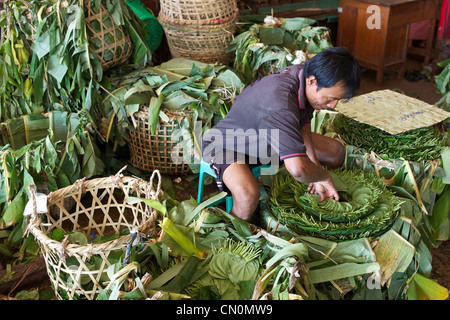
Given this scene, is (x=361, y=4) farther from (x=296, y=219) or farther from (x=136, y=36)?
(x=296, y=219)

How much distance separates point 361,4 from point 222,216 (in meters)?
3.28

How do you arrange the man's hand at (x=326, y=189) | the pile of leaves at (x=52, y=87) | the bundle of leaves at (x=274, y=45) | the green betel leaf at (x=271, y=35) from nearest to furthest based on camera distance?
the man's hand at (x=326, y=189)
the pile of leaves at (x=52, y=87)
the bundle of leaves at (x=274, y=45)
the green betel leaf at (x=271, y=35)

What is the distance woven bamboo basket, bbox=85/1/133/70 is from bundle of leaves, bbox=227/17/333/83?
2.68 ft

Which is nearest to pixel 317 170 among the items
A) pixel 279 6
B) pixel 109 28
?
pixel 109 28

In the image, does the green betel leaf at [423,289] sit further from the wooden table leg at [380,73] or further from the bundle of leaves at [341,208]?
the wooden table leg at [380,73]

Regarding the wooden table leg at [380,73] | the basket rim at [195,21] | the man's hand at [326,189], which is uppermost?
the basket rim at [195,21]

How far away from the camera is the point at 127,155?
10.3 feet

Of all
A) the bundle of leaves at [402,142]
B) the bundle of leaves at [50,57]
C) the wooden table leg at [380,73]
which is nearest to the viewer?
the bundle of leaves at [402,142]

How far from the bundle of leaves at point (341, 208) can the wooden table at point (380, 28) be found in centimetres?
277

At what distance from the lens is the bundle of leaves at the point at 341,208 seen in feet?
5.75

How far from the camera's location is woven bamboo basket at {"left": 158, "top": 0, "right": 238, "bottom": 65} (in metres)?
3.24

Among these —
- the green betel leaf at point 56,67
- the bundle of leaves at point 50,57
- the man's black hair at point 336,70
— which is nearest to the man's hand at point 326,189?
the man's black hair at point 336,70

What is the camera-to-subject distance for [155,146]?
2740mm

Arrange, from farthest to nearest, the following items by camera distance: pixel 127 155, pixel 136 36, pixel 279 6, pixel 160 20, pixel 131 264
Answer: pixel 279 6
pixel 160 20
pixel 127 155
pixel 136 36
pixel 131 264
